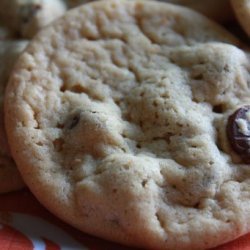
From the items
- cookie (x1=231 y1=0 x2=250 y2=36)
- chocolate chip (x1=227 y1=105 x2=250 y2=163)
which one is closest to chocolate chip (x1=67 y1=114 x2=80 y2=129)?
chocolate chip (x1=227 y1=105 x2=250 y2=163)

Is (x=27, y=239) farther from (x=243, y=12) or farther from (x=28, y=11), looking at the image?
(x=243, y=12)

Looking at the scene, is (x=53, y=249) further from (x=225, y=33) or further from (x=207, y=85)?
(x=225, y=33)

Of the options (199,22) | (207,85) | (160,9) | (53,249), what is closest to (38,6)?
(160,9)

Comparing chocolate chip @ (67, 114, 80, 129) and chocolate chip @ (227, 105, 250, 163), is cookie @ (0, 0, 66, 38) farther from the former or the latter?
chocolate chip @ (227, 105, 250, 163)

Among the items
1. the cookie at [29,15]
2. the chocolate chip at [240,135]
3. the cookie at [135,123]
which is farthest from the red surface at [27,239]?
the cookie at [29,15]

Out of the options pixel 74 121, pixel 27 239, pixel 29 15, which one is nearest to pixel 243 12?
pixel 74 121

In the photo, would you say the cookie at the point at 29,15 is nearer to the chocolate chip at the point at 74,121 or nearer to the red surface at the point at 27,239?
the chocolate chip at the point at 74,121
